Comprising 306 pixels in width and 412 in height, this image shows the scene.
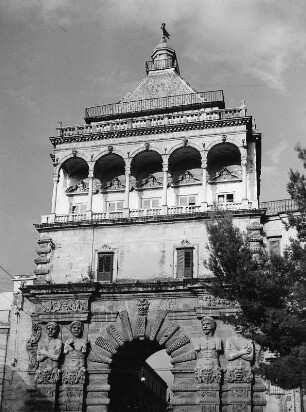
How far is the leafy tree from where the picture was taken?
65.8ft

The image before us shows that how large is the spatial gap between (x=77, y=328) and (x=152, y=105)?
13.5 metres

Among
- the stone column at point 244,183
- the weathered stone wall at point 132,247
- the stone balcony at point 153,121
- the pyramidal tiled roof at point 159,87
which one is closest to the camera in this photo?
the weathered stone wall at point 132,247

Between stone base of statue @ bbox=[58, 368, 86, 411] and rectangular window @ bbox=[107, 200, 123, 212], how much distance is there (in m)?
8.92

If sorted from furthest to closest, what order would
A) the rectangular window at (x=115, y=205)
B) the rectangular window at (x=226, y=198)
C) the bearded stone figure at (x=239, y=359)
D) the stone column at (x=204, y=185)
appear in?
the rectangular window at (x=115, y=205) → the rectangular window at (x=226, y=198) → the stone column at (x=204, y=185) → the bearded stone figure at (x=239, y=359)

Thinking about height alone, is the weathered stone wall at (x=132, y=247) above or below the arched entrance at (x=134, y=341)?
above

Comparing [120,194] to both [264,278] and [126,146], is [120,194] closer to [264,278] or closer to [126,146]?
[126,146]

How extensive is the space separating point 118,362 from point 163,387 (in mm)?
38060

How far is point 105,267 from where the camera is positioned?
1287 inches

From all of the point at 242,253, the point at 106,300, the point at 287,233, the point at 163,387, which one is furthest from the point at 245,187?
the point at 163,387

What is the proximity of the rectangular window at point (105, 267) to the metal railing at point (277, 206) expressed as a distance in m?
8.08

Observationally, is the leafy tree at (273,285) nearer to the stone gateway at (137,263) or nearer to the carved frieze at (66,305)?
the stone gateway at (137,263)

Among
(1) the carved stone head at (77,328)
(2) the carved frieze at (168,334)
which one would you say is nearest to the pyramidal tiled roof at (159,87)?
(1) the carved stone head at (77,328)

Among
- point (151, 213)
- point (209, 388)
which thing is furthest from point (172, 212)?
point (209, 388)

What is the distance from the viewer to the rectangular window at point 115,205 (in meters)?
35.1
